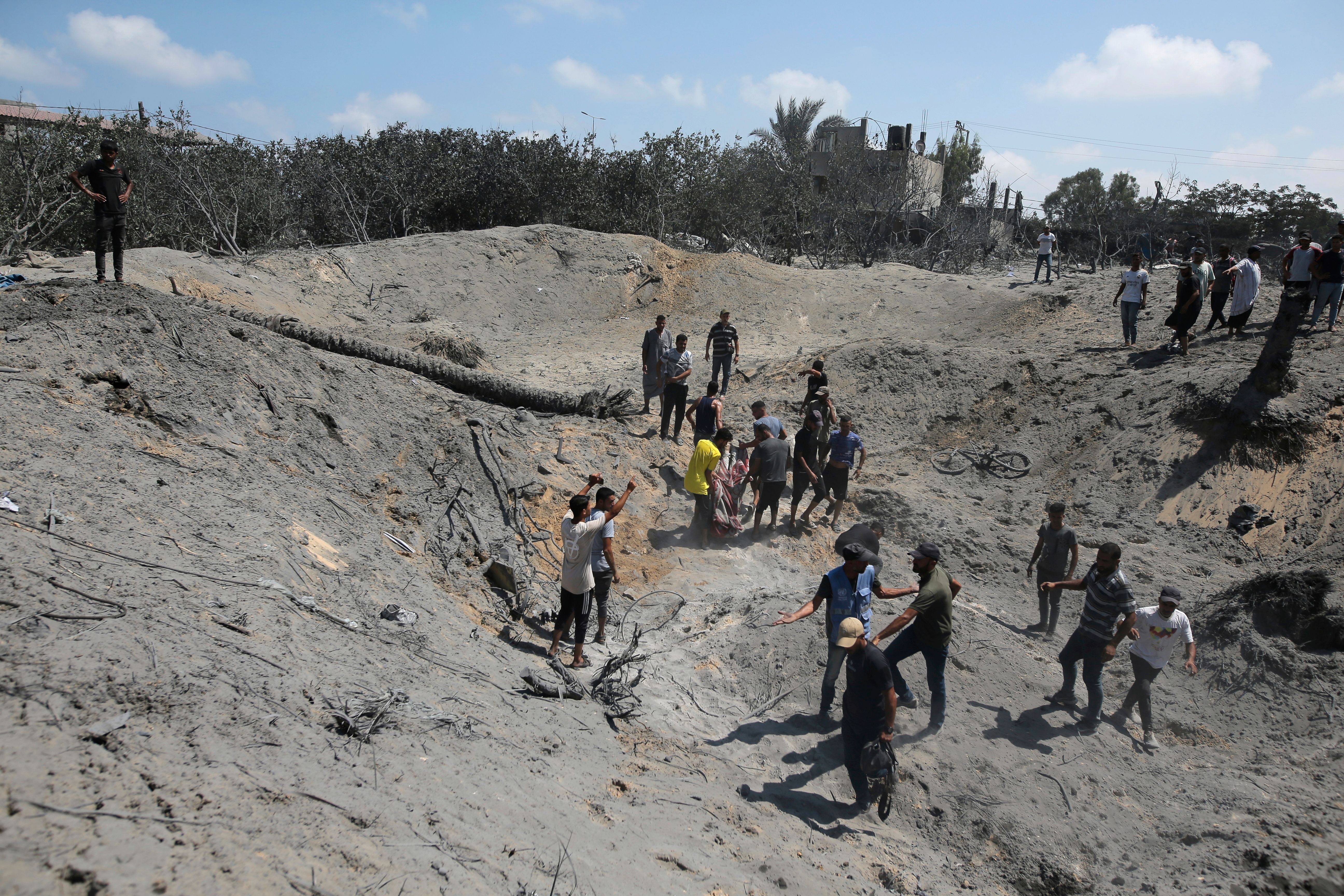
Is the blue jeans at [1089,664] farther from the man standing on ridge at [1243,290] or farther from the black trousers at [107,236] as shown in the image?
the black trousers at [107,236]

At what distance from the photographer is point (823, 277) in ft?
66.1

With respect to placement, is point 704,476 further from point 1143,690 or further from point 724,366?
point 724,366

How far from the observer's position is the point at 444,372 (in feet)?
33.1

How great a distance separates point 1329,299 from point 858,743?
1107 centimetres

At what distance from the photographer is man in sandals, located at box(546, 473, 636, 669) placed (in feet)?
19.4

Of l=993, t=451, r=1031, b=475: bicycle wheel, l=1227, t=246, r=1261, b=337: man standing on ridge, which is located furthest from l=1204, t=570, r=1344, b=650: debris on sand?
l=1227, t=246, r=1261, b=337: man standing on ridge

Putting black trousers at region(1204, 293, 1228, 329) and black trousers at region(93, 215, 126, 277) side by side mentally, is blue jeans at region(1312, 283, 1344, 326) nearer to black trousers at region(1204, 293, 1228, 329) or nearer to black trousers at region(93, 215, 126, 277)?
black trousers at region(1204, 293, 1228, 329)

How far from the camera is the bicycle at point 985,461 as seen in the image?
1137cm

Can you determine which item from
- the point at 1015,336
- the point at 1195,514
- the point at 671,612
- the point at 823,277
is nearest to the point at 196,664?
the point at 671,612

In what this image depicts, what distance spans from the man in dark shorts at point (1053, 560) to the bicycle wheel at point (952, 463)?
4130 mm

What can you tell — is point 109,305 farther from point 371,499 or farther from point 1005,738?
point 1005,738

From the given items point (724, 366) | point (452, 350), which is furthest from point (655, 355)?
point (452, 350)

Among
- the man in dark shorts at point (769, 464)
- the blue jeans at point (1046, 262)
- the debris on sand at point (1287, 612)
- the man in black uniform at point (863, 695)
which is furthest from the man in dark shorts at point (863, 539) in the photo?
the blue jeans at point (1046, 262)

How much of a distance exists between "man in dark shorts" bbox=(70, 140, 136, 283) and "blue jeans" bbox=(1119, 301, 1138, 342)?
13934 millimetres
